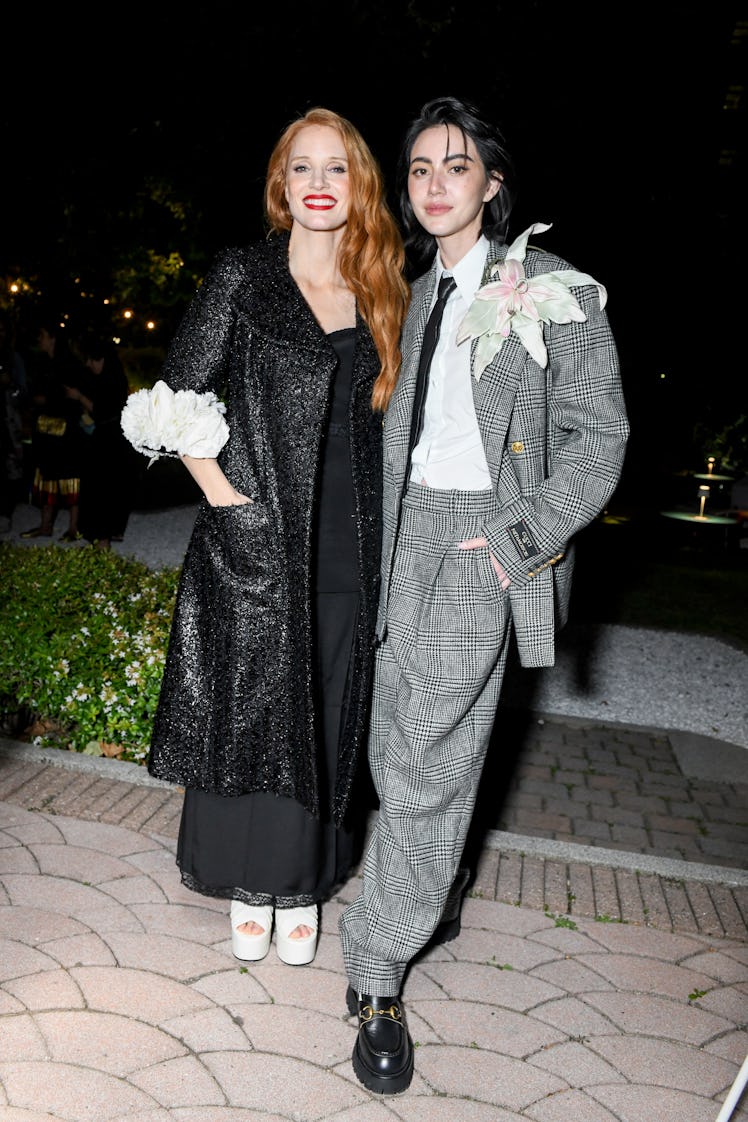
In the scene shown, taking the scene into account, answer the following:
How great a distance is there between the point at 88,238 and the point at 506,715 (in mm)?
8238

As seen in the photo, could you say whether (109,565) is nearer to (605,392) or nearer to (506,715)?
(506,715)

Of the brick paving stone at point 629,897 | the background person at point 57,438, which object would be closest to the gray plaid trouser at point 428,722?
the brick paving stone at point 629,897

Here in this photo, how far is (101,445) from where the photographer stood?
32.0ft

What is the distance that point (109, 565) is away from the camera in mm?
5965

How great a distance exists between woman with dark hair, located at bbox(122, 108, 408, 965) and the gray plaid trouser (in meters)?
0.19

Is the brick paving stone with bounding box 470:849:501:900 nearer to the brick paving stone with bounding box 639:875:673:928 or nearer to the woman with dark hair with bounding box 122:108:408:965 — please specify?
the brick paving stone with bounding box 639:875:673:928

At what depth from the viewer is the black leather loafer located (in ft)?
8.95

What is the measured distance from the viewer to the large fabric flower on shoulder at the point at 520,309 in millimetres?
2723

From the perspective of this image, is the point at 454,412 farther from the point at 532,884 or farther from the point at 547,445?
the point at 532,884

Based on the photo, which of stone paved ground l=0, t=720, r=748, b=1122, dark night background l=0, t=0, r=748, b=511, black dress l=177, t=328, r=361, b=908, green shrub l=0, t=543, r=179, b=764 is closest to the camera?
stone paved ground l=0, t=720, r=748, b=1122

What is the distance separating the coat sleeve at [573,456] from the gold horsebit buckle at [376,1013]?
1.20 metres

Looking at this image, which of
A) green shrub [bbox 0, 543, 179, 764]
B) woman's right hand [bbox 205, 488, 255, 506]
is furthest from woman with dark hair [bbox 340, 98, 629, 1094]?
green shrub [bbox 0, 543, 179, 764]

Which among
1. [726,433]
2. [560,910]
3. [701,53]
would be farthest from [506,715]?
[726,433]

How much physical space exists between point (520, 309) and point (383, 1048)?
193 cm
